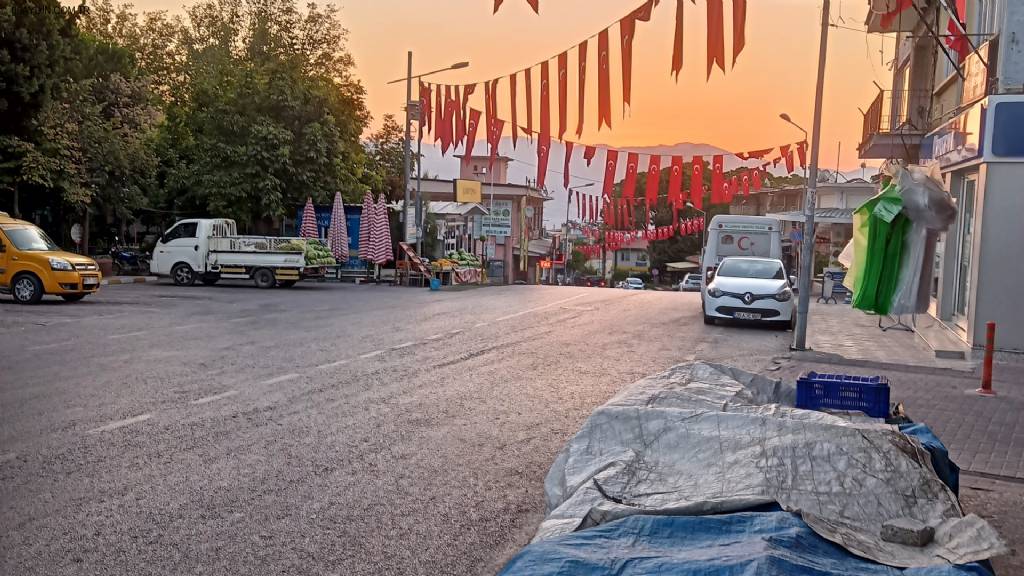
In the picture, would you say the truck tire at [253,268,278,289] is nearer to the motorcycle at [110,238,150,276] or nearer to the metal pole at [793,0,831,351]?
the motorcycle at [110,238,150,276]

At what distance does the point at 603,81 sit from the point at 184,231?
77.4ft

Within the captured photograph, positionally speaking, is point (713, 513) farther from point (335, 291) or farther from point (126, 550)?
point (335, 291)

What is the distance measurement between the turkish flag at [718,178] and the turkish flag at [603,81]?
1341 centimetres

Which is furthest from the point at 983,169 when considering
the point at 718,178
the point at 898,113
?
the point at 718,178

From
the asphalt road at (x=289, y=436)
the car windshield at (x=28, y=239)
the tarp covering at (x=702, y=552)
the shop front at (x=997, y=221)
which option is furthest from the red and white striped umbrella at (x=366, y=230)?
the tarp covering at (x=702, y=552)

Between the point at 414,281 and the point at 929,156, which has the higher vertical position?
the point at 929,156

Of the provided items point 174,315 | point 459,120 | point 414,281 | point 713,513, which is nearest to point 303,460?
point 713,513

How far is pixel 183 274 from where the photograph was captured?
31016mm

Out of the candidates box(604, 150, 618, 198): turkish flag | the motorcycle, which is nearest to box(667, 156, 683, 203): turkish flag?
box(604, 150, 618, 198): turkish flag

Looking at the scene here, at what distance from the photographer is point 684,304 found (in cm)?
2725

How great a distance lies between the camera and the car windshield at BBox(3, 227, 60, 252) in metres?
20.9

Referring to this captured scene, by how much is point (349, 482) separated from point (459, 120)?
38.6 ft

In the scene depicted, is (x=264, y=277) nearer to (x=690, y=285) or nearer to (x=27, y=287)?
(x=27, y=287)

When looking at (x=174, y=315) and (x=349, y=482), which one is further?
(x=174, y=315)
